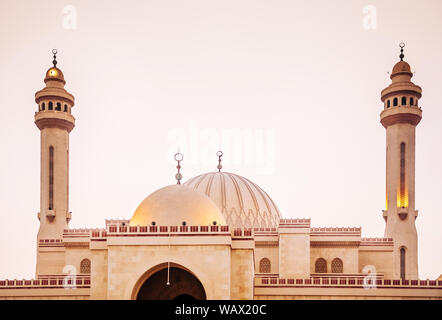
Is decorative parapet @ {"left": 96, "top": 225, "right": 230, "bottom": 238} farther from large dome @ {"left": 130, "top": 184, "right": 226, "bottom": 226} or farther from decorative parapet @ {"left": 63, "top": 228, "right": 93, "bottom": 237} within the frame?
decorative parapet @ {"left": 63, "top": 228, "right": 93, "bottom": 237}

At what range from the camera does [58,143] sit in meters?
38.2

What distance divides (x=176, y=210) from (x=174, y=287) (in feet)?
13.3

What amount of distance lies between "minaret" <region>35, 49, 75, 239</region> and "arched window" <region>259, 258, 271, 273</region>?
42.9 feet

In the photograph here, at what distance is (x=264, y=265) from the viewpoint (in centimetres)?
3403

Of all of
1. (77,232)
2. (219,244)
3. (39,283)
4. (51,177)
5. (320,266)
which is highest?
(51,177)

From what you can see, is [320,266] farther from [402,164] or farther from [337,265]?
[402,164]

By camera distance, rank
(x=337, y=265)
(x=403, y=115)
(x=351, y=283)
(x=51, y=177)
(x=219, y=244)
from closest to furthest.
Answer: (x=219, y=244), (x=351, y=283), (x=337, y=265), (x=403, y=115), (x=51, y=177)

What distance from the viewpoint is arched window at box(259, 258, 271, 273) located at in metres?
34.0

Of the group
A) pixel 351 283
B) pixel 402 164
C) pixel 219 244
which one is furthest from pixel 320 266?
pixel 219 244

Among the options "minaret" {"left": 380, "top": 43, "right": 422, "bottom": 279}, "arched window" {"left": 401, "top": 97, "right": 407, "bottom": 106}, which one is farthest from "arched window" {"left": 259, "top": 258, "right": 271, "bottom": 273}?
→ "arched window" {"left": 401, "top": 97, "right": 407, "bottom": 106}

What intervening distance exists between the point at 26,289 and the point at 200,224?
992cm

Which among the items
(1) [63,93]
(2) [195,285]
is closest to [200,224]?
(2) [195,285]

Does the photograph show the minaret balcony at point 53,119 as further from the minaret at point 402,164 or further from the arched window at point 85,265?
the minaret at point 402,164
